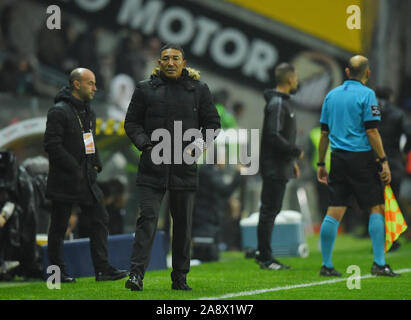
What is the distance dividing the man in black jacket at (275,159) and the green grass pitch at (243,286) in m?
0.34

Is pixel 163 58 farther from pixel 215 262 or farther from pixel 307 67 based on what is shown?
pixel 307 67

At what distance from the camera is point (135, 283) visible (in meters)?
8.71

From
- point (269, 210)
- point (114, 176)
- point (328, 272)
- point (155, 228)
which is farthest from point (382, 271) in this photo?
point (114, 176)

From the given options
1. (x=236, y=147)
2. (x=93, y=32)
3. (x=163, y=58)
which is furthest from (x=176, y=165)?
(x=93, y=32)

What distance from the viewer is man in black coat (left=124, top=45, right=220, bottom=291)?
28.5 ft

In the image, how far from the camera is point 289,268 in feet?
37.4

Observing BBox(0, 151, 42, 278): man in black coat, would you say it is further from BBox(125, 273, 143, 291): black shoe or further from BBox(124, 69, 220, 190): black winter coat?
BBox(124, 69, 220, 190): black winter coat

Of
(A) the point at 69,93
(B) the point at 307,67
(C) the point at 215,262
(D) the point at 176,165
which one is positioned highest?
(B) the point at 307,67

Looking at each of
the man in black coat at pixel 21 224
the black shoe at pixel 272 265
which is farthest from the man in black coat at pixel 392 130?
the man in black coat at pixel 21 224

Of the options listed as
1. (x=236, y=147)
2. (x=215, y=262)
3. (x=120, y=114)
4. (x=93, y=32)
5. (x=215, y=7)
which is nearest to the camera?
(x=215, y=262)

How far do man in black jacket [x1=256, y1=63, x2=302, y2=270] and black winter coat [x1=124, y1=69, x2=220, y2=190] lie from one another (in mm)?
2515

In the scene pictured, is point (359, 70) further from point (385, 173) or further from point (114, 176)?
point (114, 176)

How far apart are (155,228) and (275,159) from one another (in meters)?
2.89
